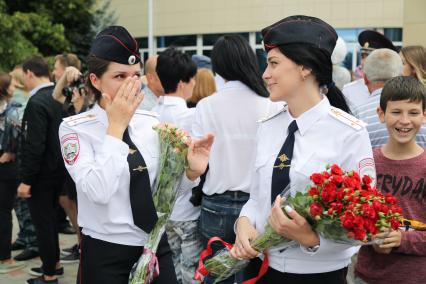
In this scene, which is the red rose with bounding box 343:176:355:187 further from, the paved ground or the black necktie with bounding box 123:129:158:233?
the paved ground

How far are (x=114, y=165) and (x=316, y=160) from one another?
2.96ft

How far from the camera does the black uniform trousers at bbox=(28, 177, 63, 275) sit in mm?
5238

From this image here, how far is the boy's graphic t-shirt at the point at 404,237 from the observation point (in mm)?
2811

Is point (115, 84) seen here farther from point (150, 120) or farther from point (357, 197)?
point (357, 197)

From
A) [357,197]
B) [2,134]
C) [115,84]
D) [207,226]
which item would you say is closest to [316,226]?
[357,197]

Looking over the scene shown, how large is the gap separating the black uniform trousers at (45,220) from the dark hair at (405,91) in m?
3.50

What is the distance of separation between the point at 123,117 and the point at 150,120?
39cm

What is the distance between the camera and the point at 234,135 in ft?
12.7

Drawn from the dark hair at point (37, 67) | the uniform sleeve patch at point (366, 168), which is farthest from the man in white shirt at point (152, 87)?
the uniform sleeve patch at point (366, 168)

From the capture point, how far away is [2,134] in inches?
230

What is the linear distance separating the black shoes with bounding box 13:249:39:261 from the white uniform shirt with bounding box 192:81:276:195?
3180mm

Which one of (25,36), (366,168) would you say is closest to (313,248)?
(366,168)

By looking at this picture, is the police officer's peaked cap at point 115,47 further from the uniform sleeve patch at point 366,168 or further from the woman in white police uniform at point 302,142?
the uniform sleeve patch at point 366,168

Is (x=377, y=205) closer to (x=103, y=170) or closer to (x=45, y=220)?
(x=103, y=170)
